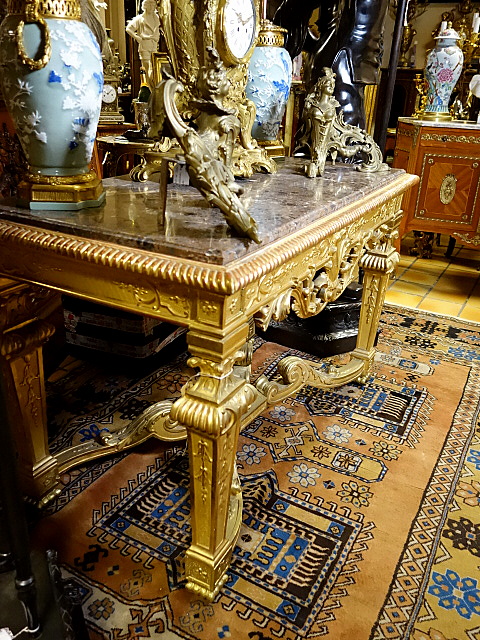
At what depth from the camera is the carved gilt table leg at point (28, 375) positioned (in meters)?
1.26

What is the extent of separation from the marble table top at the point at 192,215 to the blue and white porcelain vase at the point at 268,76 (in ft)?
0.79

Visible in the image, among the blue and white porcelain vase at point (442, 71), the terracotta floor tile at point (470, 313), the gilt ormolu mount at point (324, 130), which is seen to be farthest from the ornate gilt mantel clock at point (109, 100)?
the terracotta floor tile at point (470, 313)

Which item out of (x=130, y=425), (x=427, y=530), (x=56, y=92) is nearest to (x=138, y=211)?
(x=56, y=92)

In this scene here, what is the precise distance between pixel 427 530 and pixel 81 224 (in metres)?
1.17

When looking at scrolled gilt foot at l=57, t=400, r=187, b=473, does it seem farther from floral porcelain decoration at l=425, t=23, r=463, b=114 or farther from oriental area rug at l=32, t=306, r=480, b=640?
floral porcelain decoration at l=425, t=23, r=463, b=114

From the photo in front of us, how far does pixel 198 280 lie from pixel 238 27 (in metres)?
0.83

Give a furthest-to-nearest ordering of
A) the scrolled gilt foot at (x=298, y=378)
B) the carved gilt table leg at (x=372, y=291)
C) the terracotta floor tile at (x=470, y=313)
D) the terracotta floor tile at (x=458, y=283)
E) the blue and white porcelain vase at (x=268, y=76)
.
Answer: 1. the terracotta floor tile at (x=458, y=283)
2. the terracotta floor tile at (x=470, y=313)
3. the carved gilt table leg at (x=372, y=291)
4. the scrolled gilt foot at (x=298, y=378)
5. the blue and white porcelain vase at (x=268, y=76)

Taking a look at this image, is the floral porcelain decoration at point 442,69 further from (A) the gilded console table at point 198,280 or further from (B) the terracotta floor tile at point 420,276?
(A) the gilded console table at point 198,280

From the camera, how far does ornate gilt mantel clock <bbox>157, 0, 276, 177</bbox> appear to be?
4.16 ft

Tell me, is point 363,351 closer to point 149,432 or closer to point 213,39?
point 149,432

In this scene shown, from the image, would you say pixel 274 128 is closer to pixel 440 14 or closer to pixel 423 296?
pixel 423 296

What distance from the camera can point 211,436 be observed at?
1.00 meters

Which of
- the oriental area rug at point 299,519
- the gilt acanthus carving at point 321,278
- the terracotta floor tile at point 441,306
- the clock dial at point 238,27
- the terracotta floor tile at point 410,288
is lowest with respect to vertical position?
the terracotta floor tile at point 441,306

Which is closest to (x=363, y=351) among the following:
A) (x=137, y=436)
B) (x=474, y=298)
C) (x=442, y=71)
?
(x=137, y=436)
